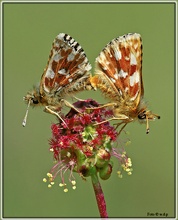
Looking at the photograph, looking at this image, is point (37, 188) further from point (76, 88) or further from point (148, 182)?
point (76, 88)

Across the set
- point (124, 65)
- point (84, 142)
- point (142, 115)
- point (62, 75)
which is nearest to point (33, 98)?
point (62, 75)

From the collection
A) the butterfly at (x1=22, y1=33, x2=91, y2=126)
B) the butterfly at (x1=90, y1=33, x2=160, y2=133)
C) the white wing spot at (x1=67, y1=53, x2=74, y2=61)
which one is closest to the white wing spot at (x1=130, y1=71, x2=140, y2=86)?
the butterfly at (x1=90, y1=33, x2=160, y2=133)

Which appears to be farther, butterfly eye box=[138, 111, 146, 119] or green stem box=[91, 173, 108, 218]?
butterfly eye box=[138, 111, 146, 119]

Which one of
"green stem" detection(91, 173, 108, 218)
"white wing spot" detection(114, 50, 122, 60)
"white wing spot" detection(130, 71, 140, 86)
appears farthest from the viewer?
"white wing spot" detection(114, 50, 122, 60)

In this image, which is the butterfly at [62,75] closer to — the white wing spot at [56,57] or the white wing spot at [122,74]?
the white wing spot at [56,57]

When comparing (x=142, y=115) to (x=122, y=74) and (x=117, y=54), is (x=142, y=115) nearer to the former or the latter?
(x=122, y=74)

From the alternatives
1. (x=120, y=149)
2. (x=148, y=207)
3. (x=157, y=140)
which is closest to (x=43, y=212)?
(x=148, y=207)

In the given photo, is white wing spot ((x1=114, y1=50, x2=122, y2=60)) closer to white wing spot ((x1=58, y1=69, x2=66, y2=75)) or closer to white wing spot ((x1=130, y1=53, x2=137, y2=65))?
white wing spot ((x1=130, y1=53, x2=137, y2=65))
